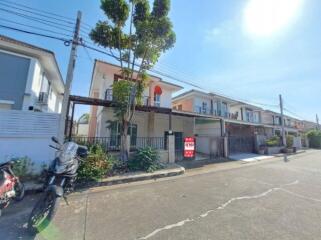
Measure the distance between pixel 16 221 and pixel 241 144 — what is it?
54.8 ft

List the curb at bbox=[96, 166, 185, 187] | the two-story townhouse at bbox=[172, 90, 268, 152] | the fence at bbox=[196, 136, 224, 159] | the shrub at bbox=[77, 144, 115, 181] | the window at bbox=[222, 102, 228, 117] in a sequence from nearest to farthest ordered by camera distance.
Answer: the shrub at bbox=[77, 144, 115, 181]
the curb at bbox=[96, 166, 185, 187]
the fence at bbox=[196, 136, 224, 159]
the two-story townhouse at bbox=[172, 90, 268, 152]
the window at bbox=[222, 102, 228, 117]

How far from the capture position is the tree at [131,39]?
8.12m

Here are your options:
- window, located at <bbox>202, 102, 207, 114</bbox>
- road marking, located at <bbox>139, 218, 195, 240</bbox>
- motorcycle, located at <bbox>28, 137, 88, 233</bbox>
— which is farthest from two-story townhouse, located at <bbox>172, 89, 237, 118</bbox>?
motorcycle, located at <bbox>28, 137, 88, 233</bbox>

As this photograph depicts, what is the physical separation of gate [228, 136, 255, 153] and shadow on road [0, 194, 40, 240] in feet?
47.9

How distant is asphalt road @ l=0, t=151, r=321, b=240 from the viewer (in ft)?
10.2

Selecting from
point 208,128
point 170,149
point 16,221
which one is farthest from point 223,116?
point 16,221

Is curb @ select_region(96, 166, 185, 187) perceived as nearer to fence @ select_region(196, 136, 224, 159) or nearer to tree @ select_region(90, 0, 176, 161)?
tree @ select_region(90, 0, 176, 161)

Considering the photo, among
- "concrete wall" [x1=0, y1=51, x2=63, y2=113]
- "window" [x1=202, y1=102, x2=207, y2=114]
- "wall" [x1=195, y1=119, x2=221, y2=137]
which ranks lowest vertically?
"wall" [x1=195, y1=119, x2=221, y2=137]

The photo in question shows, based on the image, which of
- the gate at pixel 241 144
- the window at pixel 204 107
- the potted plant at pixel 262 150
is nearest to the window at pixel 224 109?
the window at pixel 204 107

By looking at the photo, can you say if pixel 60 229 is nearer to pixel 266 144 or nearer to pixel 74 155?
pixel 74 155

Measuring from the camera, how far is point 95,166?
6340 mm

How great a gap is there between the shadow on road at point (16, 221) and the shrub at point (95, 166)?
61.4 inches

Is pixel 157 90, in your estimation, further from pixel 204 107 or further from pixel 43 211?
pixel 43 211

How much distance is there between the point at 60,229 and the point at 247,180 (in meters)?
6.66
